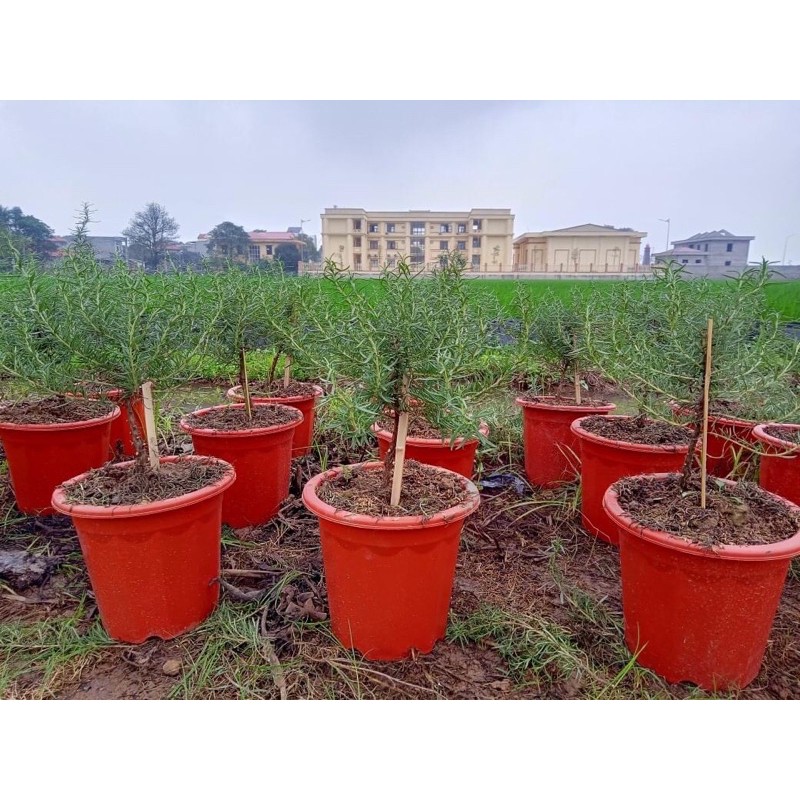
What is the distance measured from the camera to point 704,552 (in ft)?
5.37

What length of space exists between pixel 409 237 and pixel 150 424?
7.92 feet

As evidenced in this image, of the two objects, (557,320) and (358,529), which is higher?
(557,320)


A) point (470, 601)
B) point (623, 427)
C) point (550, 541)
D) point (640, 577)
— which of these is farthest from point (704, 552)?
point (623, 427)

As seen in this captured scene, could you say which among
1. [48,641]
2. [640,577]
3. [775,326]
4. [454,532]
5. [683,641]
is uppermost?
[775,326]

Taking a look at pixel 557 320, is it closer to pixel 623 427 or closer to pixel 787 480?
pixel 623 427

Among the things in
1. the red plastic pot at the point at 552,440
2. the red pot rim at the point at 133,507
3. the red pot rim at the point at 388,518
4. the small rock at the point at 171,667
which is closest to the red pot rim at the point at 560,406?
the red plastic pot at the point at 552,440

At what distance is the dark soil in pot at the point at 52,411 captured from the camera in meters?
3.00

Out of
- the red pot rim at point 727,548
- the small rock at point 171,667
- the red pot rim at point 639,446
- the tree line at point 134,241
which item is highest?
the tree line at point 134,241

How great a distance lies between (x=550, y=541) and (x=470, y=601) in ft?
2.69

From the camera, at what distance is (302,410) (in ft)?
12.7

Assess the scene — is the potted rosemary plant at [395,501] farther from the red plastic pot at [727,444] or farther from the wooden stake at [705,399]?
the red plastic pot at [727,444]

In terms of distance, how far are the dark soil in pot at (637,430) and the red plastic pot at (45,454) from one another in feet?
9.72

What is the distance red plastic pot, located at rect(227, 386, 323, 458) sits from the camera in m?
3.73

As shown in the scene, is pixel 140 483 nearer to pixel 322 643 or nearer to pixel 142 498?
pixel 142 498
